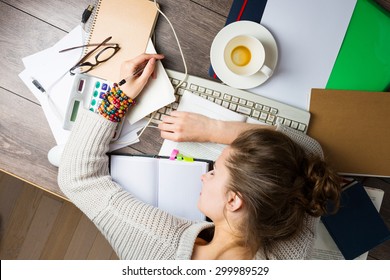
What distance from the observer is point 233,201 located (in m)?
0.79

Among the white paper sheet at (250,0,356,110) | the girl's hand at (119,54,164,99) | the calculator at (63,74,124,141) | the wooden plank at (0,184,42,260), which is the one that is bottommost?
the wooden plank at (0,184,42,260)

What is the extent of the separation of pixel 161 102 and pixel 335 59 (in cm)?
49

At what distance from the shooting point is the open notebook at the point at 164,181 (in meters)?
0.93

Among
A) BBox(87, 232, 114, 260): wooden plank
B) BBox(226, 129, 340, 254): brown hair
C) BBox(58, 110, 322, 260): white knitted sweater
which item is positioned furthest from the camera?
BBox(87, 232, 114, 260): wooden plank

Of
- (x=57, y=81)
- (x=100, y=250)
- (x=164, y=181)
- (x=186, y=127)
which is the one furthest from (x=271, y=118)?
(x=100, y=250)

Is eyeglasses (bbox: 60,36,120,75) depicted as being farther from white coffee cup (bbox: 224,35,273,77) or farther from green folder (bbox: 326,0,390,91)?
green folder (bbox: 326,0,390,91)

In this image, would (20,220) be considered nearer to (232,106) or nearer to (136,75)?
(136,75)

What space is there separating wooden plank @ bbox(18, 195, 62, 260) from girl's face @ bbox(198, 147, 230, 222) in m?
0.84

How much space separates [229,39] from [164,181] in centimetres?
42

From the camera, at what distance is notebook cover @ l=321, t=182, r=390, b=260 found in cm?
95

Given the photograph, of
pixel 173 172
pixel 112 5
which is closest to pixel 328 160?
pixel 173 172

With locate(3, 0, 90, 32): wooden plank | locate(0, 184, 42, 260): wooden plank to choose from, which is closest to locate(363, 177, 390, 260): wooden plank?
locate(3, 0, 90, 32): wooden plank

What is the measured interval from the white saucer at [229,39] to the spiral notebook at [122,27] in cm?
19
